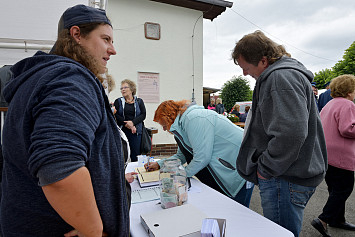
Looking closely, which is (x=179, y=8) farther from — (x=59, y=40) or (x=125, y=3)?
(x=59, y=40)

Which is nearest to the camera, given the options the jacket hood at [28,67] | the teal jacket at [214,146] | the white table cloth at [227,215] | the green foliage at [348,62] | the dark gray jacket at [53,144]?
the dark gray jacket at [53,144]

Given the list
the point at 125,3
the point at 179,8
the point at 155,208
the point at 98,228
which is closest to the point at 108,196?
the point at 98,228

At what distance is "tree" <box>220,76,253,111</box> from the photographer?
26.9 metres

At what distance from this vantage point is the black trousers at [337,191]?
88.9 inches

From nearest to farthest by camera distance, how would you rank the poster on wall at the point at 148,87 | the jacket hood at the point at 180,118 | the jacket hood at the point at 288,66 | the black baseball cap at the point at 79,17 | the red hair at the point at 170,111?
the black baseball cap at the point at 79,17 → the jacket hood at the point at 288,66 → the jacket hood at the point at 180,118 → the red hair at the point at 170,111 → the poster on wall at the point at 148,87

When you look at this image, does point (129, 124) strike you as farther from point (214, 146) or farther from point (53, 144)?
point (53, 144)

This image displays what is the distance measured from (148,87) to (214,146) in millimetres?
4268

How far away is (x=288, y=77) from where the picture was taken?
1.14 meters

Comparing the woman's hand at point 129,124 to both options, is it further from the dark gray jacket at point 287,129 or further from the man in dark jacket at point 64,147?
the man in dark jacket at point 64,147

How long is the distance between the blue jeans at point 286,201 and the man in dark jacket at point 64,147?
916 mm

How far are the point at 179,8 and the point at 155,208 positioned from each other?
589cm

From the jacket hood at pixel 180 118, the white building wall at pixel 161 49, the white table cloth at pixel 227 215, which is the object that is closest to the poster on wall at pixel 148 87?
the white building wall at pixel 161 49

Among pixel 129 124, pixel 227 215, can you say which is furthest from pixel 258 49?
pixel 129 124

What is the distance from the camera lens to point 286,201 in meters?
1.21
